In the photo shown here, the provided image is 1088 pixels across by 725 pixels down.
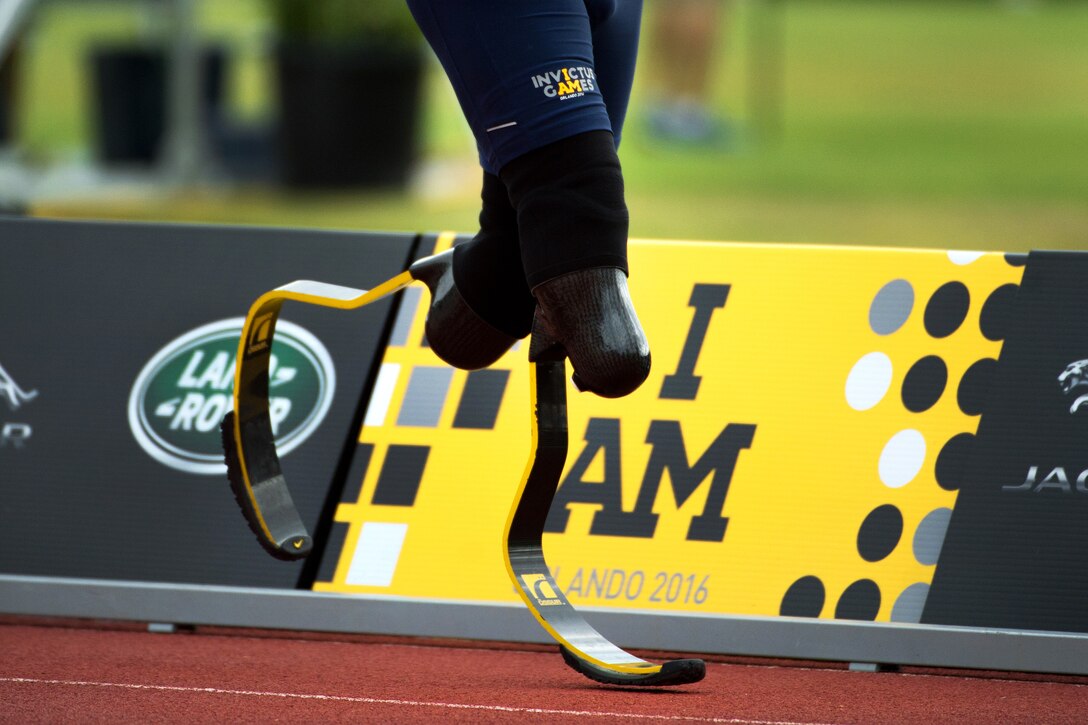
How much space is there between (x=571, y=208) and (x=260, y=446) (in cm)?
70

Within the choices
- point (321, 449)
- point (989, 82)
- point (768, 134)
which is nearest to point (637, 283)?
point (321, 449)

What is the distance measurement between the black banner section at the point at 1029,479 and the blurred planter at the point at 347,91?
5.53 meters

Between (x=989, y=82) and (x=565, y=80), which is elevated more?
(x=989, y=82)

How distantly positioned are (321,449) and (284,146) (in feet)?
18.5

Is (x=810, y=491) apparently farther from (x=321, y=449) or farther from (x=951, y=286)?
(x=321, y=449)

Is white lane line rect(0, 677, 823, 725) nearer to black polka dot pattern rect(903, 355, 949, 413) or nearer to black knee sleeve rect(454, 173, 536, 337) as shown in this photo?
black knee sleeve rect(454, 173, 536, 337)

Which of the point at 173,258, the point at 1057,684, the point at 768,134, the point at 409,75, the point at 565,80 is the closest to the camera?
the point at 565,80

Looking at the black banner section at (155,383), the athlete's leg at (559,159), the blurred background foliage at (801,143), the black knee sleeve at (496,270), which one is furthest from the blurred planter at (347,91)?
the athlete's leg at (559,159)

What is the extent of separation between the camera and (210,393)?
228 centimetres

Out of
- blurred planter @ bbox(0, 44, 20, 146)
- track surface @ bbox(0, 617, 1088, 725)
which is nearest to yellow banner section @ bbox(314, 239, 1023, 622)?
track surface @ bbox(0, 617, 1088, 725)

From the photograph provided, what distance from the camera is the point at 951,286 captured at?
212cm

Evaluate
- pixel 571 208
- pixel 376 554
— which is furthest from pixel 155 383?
pixel 571 208

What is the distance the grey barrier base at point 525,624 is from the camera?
1952mm

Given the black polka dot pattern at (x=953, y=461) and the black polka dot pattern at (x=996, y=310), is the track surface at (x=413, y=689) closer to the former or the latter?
the black polka dot pattern at (x=953, y=461)
